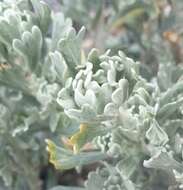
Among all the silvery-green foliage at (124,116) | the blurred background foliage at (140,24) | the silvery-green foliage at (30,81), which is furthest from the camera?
the blurred background foliage at (140,24)

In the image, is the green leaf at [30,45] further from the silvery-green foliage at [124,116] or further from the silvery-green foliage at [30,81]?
the silvery-green foliage at [124,116]

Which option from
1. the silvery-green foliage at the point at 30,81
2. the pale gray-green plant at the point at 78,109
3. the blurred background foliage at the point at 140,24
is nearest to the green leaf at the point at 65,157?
the pale gray-green plant at the point at 78,109

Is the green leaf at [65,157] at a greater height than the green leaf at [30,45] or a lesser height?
lesser

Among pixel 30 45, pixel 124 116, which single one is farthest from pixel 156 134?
pixel 30 45

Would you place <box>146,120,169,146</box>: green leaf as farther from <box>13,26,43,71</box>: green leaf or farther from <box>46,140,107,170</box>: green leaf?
<box>13,26,43,71</box>: green leaf

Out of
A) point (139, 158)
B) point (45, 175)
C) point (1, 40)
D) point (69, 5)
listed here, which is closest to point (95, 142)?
point (139, 158)

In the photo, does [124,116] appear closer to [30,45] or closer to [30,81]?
[30,45]

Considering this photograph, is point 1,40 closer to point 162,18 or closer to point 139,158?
point 139,158

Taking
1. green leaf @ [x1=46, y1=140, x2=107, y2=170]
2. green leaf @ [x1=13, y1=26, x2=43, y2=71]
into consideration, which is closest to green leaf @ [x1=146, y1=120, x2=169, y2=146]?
green leaf @ [x1=46, y1=140, x2=107, y2=170]
